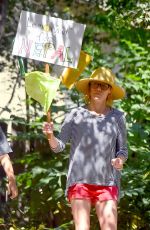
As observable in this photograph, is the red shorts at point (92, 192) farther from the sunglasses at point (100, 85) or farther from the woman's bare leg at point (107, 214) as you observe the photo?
the sunglasses at point (100, 85)

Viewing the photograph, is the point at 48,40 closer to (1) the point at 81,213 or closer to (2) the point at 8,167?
(2) the point at 8,167

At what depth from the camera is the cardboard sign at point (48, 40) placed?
15.1ft

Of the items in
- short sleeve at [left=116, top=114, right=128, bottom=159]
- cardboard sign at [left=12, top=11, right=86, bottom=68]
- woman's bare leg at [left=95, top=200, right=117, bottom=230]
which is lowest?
woman's bare leg at [left=95, top=200, right=117, bottom=230]

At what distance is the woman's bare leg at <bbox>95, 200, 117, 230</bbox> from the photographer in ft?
13.9

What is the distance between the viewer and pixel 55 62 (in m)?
4.65

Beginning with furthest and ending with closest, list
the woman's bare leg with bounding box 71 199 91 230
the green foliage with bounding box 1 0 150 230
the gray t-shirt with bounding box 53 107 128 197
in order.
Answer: the green foliage with bounding box 1 0 150 230, the gray t-shirt with bounding box 53 107 128 197, the woman's bare leg with bounding box 71 199 91 230

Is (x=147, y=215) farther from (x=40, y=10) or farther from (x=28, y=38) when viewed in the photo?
(x=40, y=10)

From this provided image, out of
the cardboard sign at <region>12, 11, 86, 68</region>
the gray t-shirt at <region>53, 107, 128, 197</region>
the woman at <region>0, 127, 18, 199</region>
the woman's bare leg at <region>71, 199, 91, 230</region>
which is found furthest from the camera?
the cardboard sign at <region>12, 11, 86, 68</region>

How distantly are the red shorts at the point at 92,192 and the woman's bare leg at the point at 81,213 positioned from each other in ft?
0.12

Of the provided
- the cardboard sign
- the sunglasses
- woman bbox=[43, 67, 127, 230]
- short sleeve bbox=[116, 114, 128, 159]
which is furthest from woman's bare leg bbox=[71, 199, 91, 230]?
the cardboard sign

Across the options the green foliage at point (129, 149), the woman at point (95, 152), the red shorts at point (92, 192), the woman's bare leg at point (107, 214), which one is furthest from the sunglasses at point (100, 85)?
the green foliage at point (129, 149)

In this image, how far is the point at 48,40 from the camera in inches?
185

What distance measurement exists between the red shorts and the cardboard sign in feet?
3.17

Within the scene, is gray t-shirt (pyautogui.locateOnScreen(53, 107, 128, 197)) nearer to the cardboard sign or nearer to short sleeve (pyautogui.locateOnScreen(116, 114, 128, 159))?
short sleeve (pyautogui.locateOnScreen(116, 114, 128, 159))
